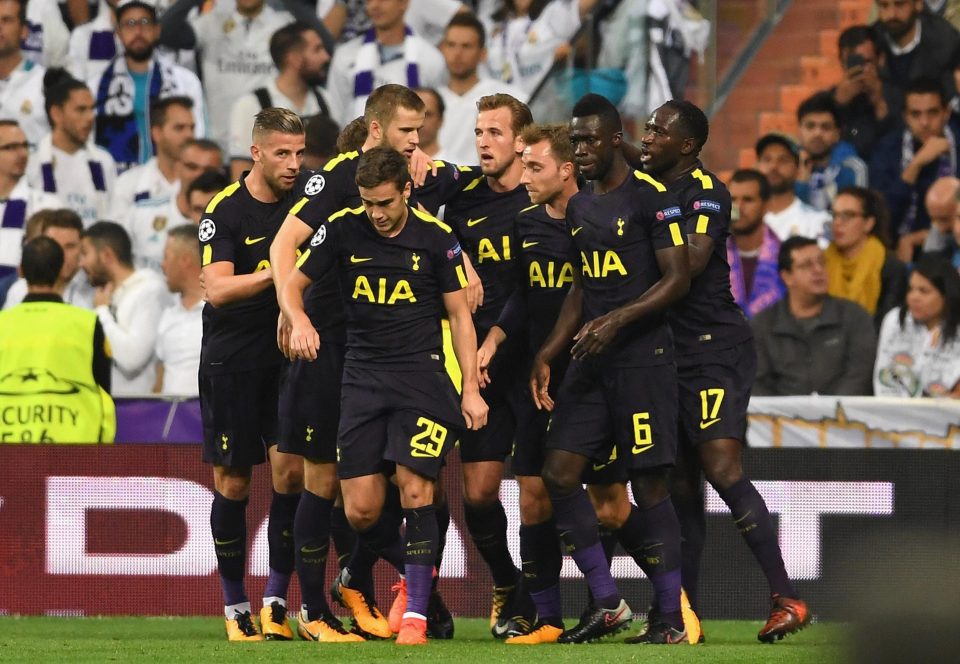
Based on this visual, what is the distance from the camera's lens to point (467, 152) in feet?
38.1

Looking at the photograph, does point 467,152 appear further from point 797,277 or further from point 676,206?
point 676,206

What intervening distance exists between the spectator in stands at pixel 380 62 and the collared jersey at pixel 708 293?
5377 mm

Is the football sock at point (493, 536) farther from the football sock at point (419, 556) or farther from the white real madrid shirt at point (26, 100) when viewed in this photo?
the white real madrid shirt at point (26, 100)

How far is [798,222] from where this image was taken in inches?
448

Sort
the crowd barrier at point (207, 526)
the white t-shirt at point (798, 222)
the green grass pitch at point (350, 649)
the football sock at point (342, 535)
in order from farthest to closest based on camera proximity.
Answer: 1. the white t-shirt at point (798, 222)
2. the crowd barrier at point (207, 526)
3. the football sock at point (342, 535)
4. the green grass pitch at point (350, 649)

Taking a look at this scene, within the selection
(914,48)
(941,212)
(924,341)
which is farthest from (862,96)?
(924,341)

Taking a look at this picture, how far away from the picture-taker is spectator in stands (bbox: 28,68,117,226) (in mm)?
11828

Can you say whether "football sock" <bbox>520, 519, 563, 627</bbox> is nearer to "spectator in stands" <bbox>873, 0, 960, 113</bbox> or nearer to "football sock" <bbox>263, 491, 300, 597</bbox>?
"football sock" <bbox>263, 491, 300, 597</bbox>

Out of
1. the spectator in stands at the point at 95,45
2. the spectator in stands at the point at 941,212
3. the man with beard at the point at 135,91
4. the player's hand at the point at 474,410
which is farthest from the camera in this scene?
the spectator in stands at the point at 95,45

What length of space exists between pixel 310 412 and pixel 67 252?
487cm

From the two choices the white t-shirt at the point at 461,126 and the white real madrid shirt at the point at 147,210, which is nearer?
the white real madrid shirt at the point at 147,210

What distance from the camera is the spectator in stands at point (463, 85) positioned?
456 inches

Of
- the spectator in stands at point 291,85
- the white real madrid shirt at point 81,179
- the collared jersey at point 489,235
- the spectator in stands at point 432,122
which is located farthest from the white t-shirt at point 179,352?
the collared jersey at point 489,235

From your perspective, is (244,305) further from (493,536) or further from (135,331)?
(135,331)
